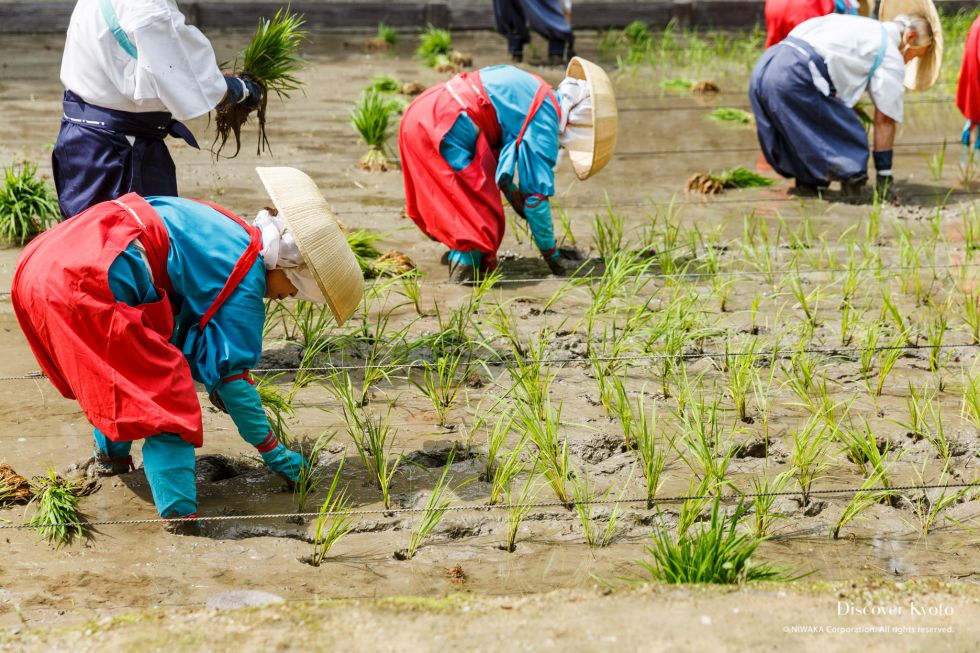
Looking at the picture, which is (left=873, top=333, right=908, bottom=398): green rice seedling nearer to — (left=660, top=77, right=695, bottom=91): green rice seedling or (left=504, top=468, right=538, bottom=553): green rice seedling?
(left=504, top=468, right=538, bottom=553): green rice seedling

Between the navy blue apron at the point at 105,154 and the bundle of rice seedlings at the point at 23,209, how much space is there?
1405 millimetres

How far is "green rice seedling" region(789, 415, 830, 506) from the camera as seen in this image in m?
3.29

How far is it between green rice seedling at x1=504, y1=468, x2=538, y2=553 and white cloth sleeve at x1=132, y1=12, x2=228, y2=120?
5.05 ft

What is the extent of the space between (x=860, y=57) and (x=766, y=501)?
3.70 meters

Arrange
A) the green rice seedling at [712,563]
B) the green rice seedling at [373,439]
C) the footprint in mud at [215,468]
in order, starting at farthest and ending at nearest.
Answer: the footprint in mud at [215,468], the green rice seedling at [373,439], the green rice seedling at [712,563]

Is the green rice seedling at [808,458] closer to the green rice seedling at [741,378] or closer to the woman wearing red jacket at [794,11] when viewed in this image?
the green rice seedling at [741,378]

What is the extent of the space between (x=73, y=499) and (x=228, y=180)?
3530mm

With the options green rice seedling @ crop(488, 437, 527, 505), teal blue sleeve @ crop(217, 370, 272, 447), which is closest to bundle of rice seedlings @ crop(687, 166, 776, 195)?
green rice seedling @ crop(488, 437, 527, 505)

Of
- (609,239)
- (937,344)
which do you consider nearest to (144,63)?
(609,239)

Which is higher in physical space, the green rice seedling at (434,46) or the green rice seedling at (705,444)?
the green rice seedling at (434,46)

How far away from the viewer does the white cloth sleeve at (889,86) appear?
6.05 meters

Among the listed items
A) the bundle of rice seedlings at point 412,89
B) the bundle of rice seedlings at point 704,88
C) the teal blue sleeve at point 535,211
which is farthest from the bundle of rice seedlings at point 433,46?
the teal blue sleeve at point 535,211

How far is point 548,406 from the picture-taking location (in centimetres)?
342

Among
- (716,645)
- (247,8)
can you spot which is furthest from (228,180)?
(247,8)
